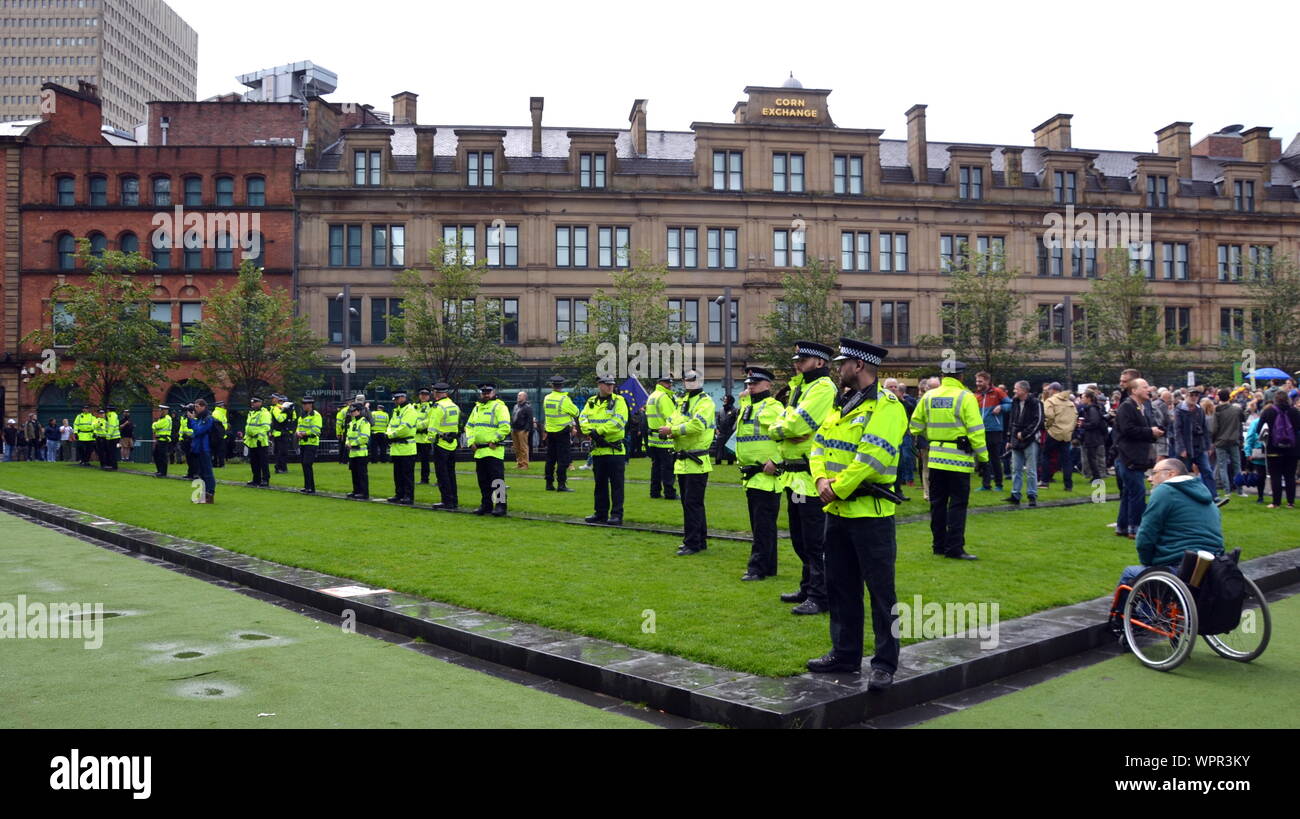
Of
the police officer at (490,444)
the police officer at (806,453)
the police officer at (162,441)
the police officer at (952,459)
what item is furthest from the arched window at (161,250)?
the police officer at (806,453)

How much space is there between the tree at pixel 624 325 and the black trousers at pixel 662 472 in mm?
22678

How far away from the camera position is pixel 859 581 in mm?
6520

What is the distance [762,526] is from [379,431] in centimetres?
1582

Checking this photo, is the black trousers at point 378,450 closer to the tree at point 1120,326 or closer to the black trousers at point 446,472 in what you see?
the black trousers at point 446,472

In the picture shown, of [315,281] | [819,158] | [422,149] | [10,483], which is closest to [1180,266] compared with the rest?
[819,158]

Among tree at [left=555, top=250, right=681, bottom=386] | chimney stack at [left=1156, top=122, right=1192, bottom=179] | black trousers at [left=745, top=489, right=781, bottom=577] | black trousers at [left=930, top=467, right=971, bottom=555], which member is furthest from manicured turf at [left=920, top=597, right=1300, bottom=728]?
chimney stack at [left=1156, top=122, right=1192, bottom=179]

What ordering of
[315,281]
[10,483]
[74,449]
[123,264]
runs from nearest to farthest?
1. [10,483]
2. [123,264]
3. [74,449]
4. [315,281]

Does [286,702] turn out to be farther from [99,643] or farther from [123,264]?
[123,264]

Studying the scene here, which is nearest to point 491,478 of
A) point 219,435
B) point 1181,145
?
point 219,435

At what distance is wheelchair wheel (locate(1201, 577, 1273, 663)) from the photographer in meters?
7.10

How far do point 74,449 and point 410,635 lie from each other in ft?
144

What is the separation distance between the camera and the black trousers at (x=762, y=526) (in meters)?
9.83
